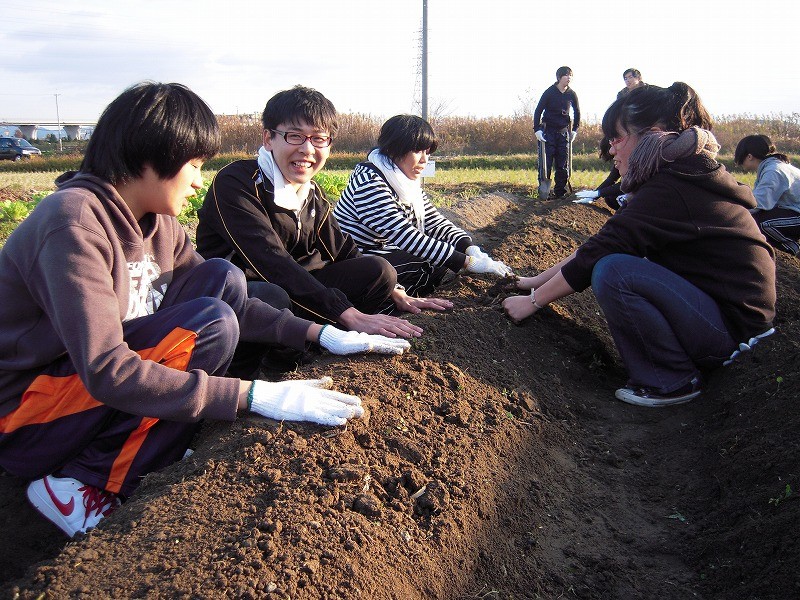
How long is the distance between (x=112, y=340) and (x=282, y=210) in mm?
1669

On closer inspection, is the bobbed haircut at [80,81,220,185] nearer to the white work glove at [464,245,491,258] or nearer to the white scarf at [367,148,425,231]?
the white scarf at [367,148,425,231]

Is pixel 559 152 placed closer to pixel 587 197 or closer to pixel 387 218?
pixel 587 197

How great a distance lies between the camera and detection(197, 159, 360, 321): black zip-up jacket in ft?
10.9

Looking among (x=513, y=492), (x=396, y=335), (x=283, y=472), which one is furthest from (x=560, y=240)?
(x=283, y=472)

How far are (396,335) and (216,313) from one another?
0.99 meters

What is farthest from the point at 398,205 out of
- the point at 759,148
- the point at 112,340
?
the point at 759,148

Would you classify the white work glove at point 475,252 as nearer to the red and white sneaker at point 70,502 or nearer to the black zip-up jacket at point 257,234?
the black zip-up jacket at point 257,234

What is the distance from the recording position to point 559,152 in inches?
438

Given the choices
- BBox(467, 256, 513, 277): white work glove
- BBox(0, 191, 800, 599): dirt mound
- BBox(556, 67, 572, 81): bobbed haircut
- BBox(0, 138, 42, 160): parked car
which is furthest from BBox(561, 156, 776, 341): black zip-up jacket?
BBox(0, 138, 42, 160): parked car

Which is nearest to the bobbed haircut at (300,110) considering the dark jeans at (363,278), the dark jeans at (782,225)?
the dark jeans at (363,278)

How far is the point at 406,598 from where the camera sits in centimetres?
187

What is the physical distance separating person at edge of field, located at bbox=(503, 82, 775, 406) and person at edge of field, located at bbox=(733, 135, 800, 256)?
3825 millimetres

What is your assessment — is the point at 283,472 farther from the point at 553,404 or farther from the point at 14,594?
the point at 553,404

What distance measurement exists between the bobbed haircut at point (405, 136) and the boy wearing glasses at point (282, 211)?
89 cm
